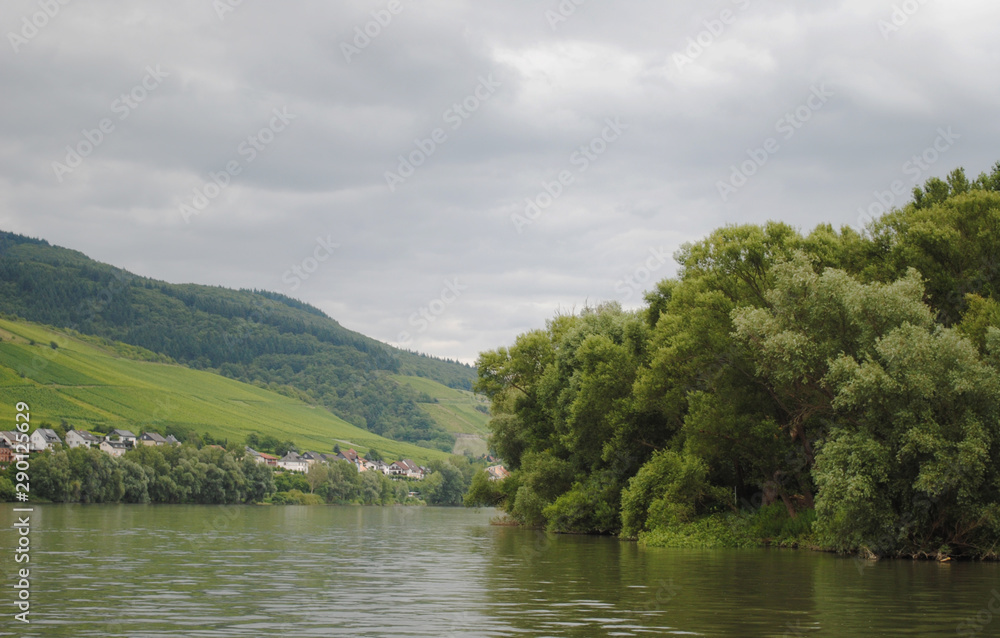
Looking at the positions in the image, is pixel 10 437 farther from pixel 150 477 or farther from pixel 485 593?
pixel 485 593

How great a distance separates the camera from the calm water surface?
19047 mm

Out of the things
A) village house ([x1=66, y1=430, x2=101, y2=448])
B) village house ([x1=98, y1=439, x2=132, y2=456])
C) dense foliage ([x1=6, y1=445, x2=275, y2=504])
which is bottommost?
dense foliage ([x1=6, y1=445, x2=275, y2=504])

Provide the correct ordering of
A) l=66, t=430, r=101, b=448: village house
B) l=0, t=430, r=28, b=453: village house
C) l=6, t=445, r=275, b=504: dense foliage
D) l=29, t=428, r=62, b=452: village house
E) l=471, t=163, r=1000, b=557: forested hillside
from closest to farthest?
l=471, t=163, r=1000, b=557: forested hillside < l=6, t=445, r=275, b=504: dense foliage < l=29, t=428, r=62, b=452: village house < l=0, t=430, r=28, b=453: village house < l=66, t=430, r=101, b=448: village house

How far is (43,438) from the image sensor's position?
158 metres

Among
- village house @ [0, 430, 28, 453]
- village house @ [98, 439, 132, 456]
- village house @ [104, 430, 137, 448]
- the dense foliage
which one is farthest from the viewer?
village house @ [104, 430, 137, 448]

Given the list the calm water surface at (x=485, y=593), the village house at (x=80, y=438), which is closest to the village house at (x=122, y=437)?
the village house at (x=80, y=438)

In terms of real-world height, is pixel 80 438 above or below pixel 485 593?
above

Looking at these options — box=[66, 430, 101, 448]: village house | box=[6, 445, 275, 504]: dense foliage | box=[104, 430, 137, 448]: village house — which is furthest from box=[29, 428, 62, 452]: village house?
box=[6, 445, 275, 504]: dense foliage

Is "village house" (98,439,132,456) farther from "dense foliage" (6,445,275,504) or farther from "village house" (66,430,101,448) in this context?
"dense foliage" (6,445,275,504)

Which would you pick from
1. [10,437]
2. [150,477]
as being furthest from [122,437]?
[150,477]

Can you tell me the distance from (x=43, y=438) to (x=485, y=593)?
512ft

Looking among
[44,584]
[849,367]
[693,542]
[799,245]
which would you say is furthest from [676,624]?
[799,245]

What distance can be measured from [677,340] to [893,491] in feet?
53.8

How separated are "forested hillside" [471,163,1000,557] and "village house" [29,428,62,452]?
4385 inches
